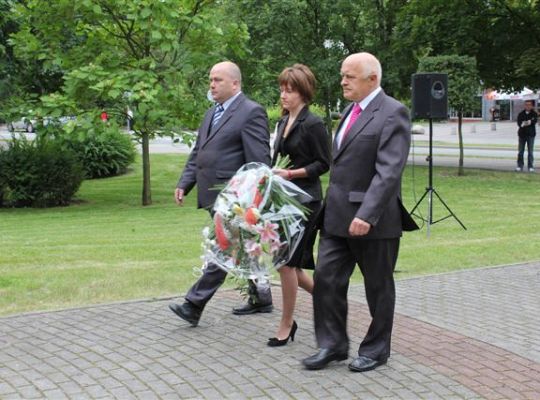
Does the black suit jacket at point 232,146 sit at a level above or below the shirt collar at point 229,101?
below

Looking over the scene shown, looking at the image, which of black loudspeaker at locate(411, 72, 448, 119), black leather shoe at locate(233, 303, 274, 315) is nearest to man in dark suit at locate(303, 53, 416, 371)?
black leather shoe at locate(233, 303, 274, 315)

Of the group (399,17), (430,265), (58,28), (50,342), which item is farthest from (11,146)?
(50,342)

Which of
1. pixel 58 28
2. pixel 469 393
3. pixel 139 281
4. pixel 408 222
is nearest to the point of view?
pixel 469 393

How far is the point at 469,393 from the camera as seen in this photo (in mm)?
4645

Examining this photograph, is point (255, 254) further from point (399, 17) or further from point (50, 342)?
point (399, 17)

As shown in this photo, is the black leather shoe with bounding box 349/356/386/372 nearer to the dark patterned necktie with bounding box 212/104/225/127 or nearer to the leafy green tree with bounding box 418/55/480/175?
the dark patterned necktie with bounding box 212/104/225/127

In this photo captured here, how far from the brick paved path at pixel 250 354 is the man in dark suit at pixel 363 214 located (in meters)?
0.24

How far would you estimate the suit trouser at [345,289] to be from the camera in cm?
509

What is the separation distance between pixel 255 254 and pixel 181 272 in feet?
10.8

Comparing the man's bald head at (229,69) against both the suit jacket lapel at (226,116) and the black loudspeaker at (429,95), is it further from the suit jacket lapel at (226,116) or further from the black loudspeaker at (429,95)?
the black loudspeaker at (429,95)

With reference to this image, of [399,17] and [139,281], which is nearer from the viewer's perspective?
[139,281]

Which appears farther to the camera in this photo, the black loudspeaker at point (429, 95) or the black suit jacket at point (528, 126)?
the black suit jacket at point (528, 126)

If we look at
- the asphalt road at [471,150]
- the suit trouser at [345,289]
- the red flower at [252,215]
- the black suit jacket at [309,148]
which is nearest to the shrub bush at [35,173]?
the asphalt road at [471,150]

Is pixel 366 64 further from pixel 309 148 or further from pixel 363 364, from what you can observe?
pixel 363 364
